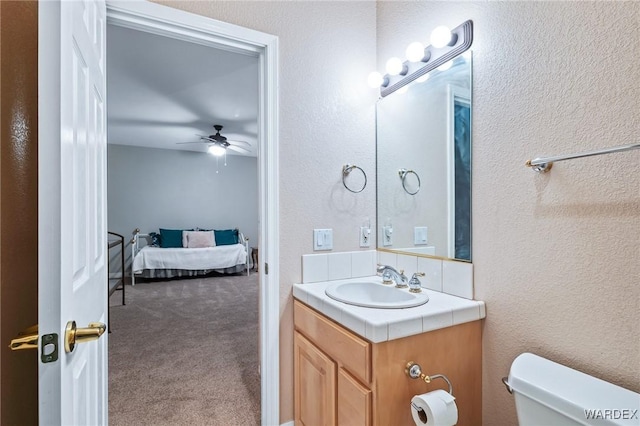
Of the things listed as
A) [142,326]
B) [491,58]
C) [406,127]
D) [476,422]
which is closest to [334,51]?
[406,127]

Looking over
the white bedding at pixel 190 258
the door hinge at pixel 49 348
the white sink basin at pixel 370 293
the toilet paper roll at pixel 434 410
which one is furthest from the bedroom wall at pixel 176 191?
the toilet paper roll at pixel 434 410

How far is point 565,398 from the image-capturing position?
83 cm

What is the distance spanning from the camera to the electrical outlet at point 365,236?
6.07 ft

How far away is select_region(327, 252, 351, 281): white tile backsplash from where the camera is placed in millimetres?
1744

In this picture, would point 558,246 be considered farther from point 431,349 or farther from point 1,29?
point 1,29

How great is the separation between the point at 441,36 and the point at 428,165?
1.92 feet

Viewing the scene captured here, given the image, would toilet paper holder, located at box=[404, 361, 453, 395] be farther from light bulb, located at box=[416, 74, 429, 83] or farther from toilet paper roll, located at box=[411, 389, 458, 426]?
light bulb, located at box=[416, 74, 429, 83]

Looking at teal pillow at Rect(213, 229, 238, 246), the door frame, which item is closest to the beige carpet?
the door frame

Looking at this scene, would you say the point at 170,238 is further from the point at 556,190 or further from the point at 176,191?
the point at 556,190

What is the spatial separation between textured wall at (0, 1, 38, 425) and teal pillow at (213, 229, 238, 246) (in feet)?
17.5

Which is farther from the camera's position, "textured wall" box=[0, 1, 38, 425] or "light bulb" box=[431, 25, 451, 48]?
"light bulb" box=[431, 25, 451, 48]

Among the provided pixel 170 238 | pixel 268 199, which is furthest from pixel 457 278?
pixel 170 238

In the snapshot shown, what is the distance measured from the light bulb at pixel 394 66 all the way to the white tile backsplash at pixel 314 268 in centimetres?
104

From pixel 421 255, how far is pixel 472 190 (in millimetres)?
431
